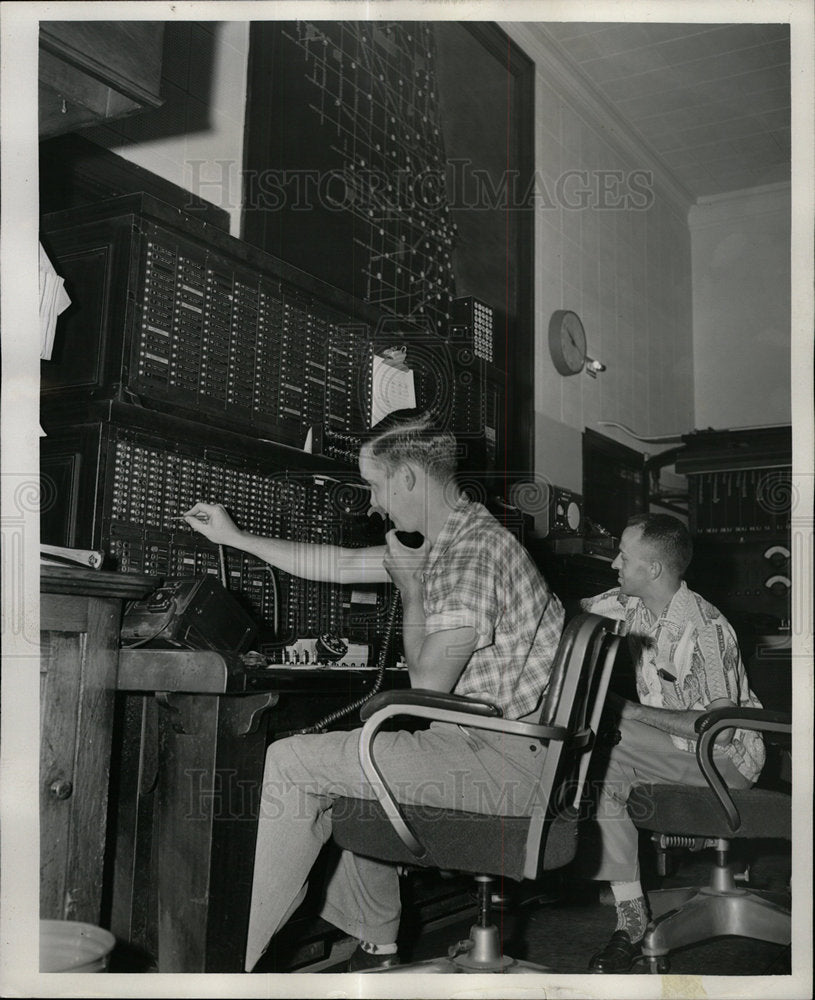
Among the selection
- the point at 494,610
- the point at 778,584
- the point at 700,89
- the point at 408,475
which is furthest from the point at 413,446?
the point at 700,89

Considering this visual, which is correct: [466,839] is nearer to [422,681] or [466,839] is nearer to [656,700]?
[422,681]

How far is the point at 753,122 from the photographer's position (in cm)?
552

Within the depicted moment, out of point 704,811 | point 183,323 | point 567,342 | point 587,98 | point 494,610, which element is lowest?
point 704,811

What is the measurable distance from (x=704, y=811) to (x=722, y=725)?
354 mm

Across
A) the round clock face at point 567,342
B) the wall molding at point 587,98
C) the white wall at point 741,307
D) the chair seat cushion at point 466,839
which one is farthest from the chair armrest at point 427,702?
the white wall at point 741,307

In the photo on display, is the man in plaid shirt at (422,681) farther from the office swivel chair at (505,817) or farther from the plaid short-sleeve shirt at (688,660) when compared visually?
the plaid short-sleeve shirt at (688,660)

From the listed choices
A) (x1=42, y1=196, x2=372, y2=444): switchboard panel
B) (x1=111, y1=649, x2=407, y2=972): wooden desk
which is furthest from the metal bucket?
(x1=42, y1=196, x2=372, y2=444): switchboard panel

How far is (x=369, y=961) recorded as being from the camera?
224 cm

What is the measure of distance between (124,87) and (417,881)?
218 cm

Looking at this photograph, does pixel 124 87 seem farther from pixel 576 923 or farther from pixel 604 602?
pixel 576 923

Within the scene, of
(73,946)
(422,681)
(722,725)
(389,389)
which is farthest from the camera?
(389,389)

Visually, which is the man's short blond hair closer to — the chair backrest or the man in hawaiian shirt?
the chair backrest

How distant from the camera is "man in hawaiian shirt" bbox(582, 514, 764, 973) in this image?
2525mm

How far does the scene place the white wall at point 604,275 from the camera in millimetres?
4863
